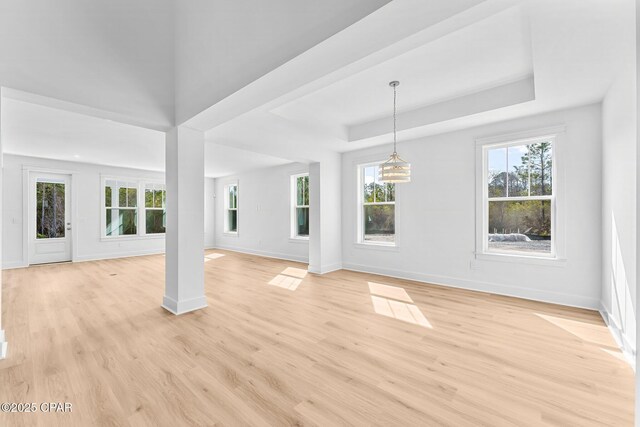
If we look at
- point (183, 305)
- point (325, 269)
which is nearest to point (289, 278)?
point (325, 269)

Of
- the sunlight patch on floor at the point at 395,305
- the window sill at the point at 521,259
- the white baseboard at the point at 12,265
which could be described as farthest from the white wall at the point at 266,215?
the white baseboard at the point at 12,265

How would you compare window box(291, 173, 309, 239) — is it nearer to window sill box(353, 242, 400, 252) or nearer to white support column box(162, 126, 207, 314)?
window sill box(353, 242, 400, 252)

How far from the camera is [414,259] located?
4.73m

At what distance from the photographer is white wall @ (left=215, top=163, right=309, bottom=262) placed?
6.98 m

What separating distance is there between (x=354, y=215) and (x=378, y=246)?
81cm

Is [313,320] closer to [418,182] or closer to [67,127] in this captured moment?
[418,182]

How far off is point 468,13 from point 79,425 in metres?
3.11

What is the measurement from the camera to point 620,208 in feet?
8.43

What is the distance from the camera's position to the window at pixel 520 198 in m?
3.66

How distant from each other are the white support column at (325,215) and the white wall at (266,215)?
1135 millimetres

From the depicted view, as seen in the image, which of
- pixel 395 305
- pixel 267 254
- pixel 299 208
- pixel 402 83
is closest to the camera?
pixel 402 83

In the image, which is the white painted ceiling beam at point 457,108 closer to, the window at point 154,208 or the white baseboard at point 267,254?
the white baseboard at point 267,254

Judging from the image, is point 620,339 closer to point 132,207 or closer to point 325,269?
point 325,269

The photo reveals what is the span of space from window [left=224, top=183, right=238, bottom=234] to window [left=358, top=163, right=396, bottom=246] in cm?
474
